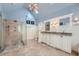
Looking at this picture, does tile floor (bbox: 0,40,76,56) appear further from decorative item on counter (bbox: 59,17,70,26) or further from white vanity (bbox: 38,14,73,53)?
decorative item on counter (bbox: 59,17,70,26)

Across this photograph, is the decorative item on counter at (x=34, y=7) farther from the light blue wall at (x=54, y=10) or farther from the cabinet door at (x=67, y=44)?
the cabinet door at (x=67, y=44)

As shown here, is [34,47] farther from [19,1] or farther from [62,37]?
[19,1]

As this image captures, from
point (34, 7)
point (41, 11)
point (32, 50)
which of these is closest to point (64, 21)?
point (41, 11)

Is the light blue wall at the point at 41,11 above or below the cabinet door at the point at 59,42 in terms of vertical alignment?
above

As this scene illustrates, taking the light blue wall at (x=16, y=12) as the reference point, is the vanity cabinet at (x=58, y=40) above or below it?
below

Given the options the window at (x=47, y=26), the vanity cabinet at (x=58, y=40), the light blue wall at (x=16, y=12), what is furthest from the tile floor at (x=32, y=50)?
the light blue wall at (x=16, y=12)

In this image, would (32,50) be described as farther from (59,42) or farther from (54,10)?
(54,10)

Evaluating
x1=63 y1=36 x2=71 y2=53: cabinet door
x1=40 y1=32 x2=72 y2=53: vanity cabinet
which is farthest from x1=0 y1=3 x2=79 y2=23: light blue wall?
x1=63 y1=36 x2=71 y2=53: cabinet door

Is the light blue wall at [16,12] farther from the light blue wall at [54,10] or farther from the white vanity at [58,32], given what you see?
the white vanity at [58,32]

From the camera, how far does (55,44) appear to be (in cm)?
206

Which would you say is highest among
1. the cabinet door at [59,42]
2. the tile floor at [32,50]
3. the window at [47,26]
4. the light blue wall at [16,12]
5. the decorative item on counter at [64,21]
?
the light blue wall at [16,12]

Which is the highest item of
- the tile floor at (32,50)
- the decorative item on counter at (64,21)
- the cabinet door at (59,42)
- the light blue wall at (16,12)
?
the light blue wall at (16,12)

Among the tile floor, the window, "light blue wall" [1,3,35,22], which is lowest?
the tile floor

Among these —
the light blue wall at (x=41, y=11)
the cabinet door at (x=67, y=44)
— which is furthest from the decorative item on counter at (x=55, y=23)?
the cabinet door at (x=67, y=44)
